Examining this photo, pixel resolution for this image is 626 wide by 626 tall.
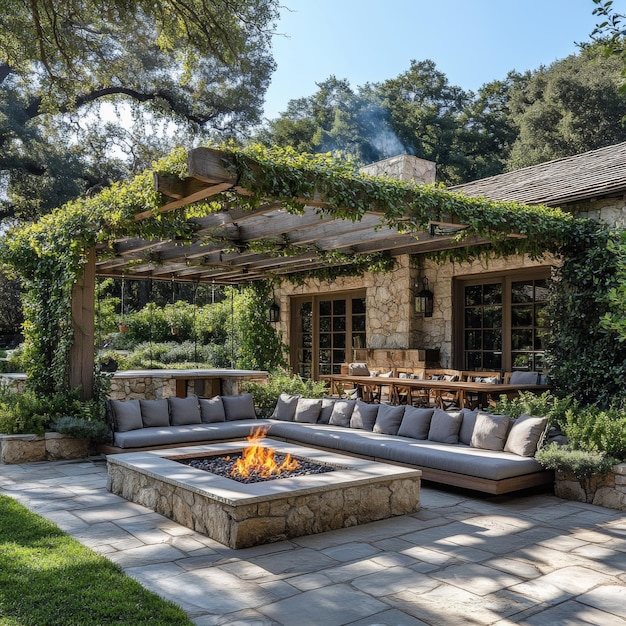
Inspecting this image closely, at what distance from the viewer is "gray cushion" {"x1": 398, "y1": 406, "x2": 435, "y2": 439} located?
7.41m

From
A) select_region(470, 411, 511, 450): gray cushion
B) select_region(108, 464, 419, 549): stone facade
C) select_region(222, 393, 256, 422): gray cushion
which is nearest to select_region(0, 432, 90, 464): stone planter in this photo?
select_region(222, 393, 256, 422): gray cushion

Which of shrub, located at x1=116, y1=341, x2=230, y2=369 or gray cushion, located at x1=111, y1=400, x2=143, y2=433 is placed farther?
shrub, located at x1=116, y1=341, x2=230, y2=369

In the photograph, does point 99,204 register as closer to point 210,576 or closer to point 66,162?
point 210,576

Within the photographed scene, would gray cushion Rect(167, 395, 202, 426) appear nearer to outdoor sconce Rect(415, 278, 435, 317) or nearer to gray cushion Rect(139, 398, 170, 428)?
gray cushion Rect(139, 398, 170, 428)

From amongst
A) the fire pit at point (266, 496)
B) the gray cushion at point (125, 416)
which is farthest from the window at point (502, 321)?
the gray cushion at point (125, 416)

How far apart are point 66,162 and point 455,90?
1678cm

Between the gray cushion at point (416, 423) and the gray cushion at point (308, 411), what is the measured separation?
1.63 meters

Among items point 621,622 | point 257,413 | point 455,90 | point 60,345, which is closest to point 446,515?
point 621,622

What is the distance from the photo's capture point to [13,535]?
4.61m

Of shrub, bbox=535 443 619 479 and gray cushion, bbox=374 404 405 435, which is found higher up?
gray cushion, bbox=374 404 405 435

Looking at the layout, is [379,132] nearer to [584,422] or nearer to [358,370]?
[358,370]

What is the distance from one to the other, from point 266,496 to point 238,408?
4.57m

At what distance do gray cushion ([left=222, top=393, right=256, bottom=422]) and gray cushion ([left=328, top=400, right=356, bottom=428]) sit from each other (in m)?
1.33

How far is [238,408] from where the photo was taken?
927 cm
